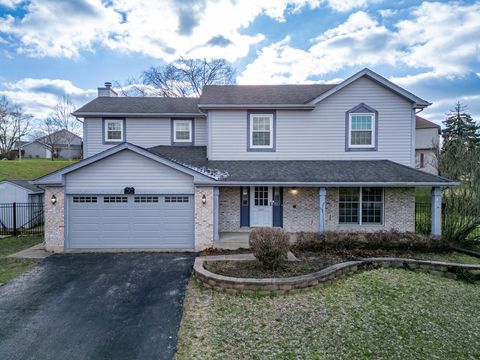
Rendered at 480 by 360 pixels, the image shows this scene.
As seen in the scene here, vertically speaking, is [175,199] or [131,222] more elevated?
[175,199]

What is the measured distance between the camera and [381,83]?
12750 mm

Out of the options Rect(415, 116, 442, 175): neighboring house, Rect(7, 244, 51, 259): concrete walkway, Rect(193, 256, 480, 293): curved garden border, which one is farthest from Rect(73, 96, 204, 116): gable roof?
Rect(415, 116, 442, 175): neighboring house

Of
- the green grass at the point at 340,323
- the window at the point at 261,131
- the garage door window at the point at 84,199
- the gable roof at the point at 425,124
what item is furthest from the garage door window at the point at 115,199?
the gable roof at the point at 425,124

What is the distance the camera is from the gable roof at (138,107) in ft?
46.6

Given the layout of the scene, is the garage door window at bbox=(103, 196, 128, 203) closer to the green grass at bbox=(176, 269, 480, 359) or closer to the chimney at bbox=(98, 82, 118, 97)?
the green grass at bbox=(176, 269, 480, 359)

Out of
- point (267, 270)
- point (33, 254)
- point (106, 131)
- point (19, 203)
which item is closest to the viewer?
point (267, 270)

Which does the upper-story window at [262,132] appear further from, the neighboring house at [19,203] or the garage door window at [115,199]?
the neighboring house at [19,203]

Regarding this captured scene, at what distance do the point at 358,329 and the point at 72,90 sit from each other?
Answer: 52099 millimetres

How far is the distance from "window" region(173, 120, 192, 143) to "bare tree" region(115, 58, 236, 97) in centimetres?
1953

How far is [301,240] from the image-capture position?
1015cm

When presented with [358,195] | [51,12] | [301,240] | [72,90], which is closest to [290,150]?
[358,195]

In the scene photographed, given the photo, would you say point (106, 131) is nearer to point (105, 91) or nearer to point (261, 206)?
point (105, 91)

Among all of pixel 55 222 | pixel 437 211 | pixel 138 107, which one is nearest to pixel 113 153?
pixel 55 222

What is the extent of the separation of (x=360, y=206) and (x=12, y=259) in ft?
45.0
